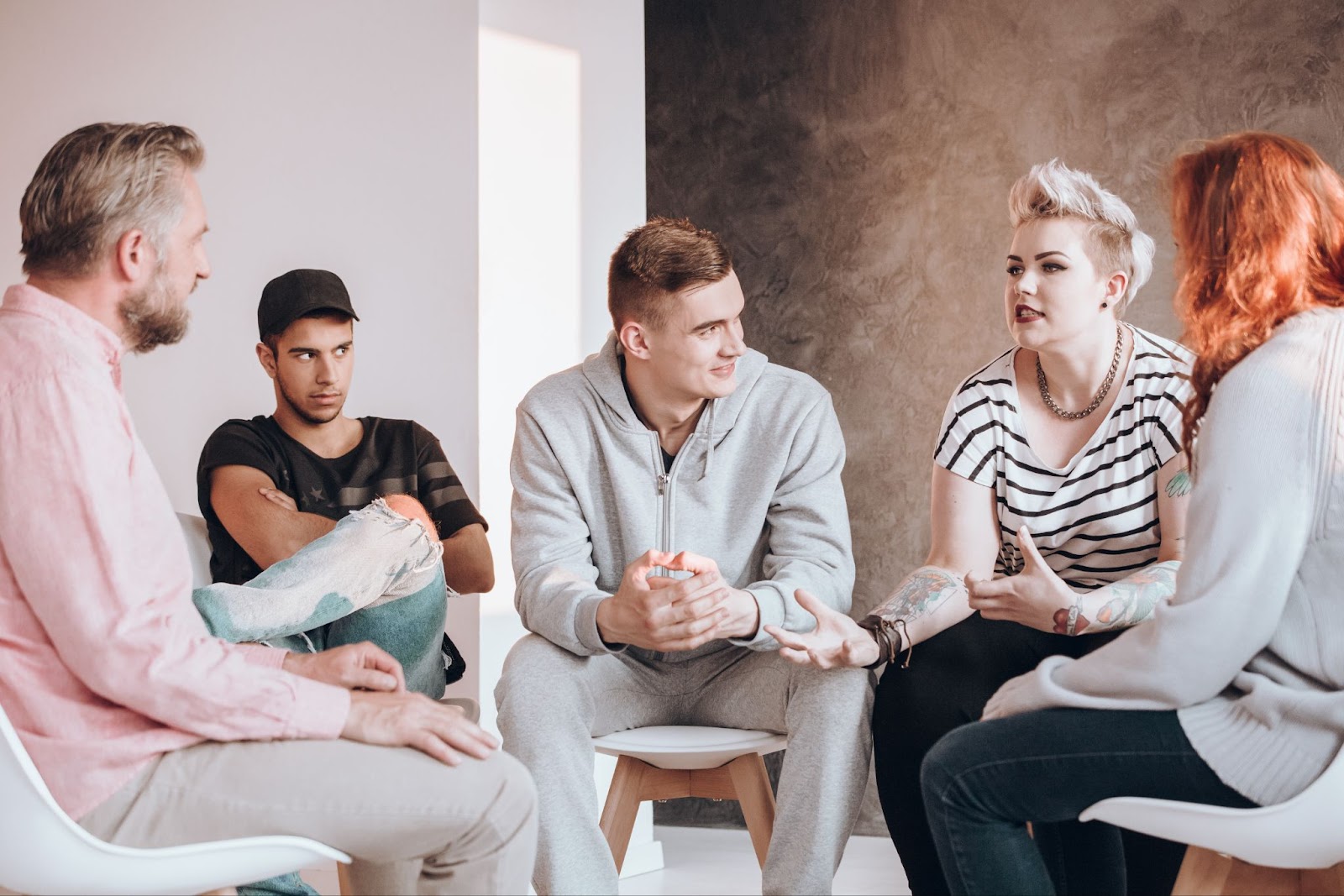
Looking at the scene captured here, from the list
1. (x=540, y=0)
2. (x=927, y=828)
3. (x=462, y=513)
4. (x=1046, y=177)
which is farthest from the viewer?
(x=540, y=0)

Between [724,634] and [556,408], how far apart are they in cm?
55

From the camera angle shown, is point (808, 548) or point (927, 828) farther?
point (808, 548)

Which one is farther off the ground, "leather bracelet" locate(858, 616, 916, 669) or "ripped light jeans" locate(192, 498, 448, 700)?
"ripped light jeans" locate(192, 498, 448, 700)

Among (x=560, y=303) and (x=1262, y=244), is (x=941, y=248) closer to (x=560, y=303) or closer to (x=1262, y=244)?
(x=560, y=303)

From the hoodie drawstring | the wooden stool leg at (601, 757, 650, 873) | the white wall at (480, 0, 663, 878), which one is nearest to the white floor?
the white wall at (480, 0, 663, 878)

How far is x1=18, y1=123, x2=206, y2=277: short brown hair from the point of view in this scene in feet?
5.18

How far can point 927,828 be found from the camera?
1943mm

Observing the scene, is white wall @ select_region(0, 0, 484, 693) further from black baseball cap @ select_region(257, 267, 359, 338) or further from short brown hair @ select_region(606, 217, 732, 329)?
short brown hair @ select_region(606, 217, 732, 329)

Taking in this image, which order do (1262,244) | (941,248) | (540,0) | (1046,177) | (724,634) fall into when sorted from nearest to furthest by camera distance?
(1262,244), (724,634), (1046,177), (540,0), (941,248)

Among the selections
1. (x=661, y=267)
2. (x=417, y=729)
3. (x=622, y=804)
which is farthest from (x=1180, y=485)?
(x=417, y=729)

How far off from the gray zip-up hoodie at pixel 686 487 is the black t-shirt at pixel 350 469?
363 mm

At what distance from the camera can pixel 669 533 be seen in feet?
7.70

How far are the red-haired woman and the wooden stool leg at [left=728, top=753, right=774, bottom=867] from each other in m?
0.58

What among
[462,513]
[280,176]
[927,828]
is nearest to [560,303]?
[462,513]
